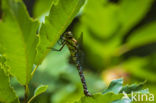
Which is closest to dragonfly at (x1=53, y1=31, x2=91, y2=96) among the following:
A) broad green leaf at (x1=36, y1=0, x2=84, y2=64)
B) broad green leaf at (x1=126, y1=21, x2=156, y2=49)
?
broad green leaf at (x1=36, y1=0, x2=84, y2=64)

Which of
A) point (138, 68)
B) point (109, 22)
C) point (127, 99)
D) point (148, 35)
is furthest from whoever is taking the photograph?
point (148, 35)

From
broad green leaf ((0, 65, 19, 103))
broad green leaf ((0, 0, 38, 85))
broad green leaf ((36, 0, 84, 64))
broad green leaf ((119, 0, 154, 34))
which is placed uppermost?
broad green leaf ((119, 0, 154, 34))

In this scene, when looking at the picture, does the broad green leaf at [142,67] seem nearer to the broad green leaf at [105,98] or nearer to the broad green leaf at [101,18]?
the broad green leaf at [101,18]

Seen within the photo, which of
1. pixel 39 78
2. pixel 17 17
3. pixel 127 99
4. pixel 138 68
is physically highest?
pixel 138 68

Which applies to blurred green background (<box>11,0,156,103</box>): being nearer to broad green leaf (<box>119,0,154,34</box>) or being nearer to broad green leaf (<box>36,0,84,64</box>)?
broad green leaf (<box>119,0,154,34</box>)

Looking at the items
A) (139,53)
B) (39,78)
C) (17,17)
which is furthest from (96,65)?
(17,17)

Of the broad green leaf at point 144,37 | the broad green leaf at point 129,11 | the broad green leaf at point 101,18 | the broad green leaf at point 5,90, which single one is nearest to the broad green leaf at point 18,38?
the broad green leaf at point 5,90

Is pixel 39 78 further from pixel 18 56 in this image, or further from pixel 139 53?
pixel 139 53
